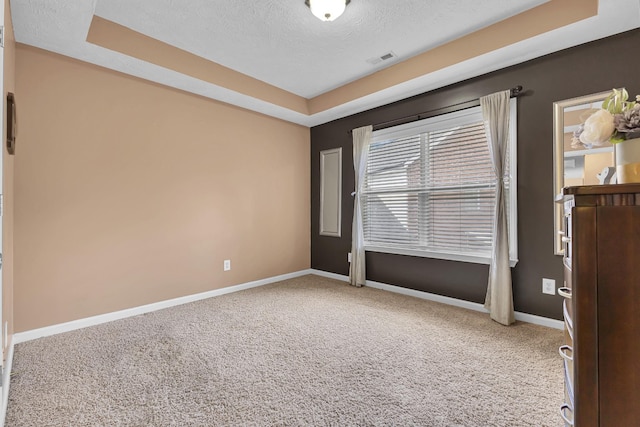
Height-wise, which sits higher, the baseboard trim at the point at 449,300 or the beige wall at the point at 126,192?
the beige wall at the point at 126,192

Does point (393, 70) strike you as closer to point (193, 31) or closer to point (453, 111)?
point (453, 111)

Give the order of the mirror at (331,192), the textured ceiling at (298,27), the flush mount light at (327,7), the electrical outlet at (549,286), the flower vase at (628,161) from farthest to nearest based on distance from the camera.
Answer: the mirror at (331,192) → the electrical outlet at (549,286) → the textured ceiling at (298,27) → the flush mount light at (327,7) → the flower vase at (628,161)

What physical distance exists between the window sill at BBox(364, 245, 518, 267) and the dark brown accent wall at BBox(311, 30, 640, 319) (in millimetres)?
59

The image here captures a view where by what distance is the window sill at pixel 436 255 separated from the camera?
112 inches

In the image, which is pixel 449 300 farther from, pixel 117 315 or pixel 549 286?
pixel 117 315

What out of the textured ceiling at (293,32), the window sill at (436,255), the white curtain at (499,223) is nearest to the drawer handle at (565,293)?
the white curtain at (499,223)

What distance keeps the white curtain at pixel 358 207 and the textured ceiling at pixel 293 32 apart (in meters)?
0.69

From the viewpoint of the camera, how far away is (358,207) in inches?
151

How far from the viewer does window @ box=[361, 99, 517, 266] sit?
2859 millimetres

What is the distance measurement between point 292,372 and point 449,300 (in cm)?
200

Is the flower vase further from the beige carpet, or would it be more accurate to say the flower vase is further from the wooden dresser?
the beige carpet

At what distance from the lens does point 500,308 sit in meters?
2.59

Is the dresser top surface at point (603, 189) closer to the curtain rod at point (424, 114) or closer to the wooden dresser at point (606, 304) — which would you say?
the wooden dresser at point (606, 304)

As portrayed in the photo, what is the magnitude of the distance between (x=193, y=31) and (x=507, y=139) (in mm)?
2923
